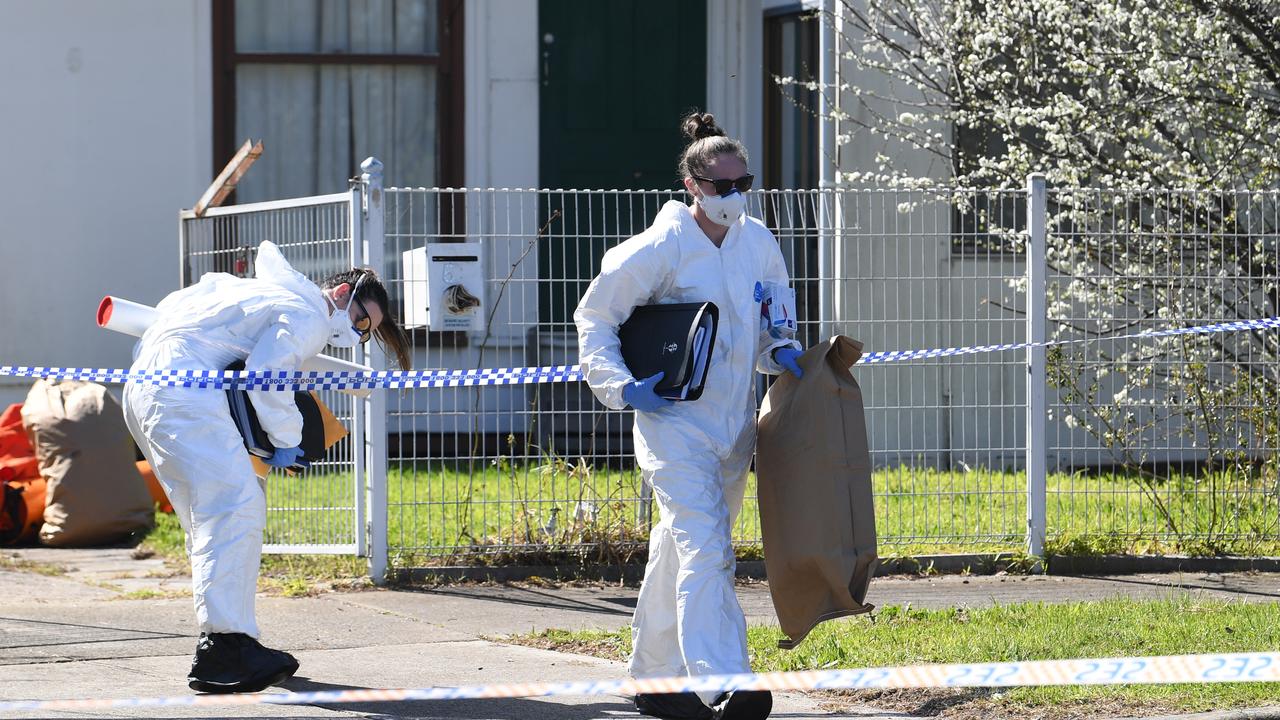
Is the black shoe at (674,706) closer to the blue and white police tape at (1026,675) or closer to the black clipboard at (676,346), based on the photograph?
the blue and white police tape at (1026,675)

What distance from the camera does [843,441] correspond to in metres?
5.57

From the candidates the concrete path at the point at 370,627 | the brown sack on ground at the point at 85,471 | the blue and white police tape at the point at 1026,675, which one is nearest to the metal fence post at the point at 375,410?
the concrete path at the point at 370,627

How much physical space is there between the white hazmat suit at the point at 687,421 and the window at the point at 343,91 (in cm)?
740

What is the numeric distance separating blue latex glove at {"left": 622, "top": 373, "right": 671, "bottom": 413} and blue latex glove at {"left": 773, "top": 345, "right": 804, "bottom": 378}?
49 cm

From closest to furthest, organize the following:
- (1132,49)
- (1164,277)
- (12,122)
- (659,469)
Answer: (659,469) → (1164,277) → (1132,49) → (12,122)

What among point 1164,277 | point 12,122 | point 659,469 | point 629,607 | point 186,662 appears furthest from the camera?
point 12,122

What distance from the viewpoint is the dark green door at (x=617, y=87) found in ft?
42.8

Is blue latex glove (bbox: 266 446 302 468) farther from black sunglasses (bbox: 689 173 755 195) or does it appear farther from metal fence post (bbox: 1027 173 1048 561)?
metal fence post (bbox: 1027 173 1048 561)

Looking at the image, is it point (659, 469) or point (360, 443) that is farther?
A: point (360, 443)

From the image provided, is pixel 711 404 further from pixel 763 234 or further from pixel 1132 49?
pixel 1132 49

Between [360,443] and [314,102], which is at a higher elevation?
[314,102]

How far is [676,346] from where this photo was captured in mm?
5469

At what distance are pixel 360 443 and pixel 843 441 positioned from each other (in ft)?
11.2

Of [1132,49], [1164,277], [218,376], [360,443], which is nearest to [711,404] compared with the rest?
[218,376]
